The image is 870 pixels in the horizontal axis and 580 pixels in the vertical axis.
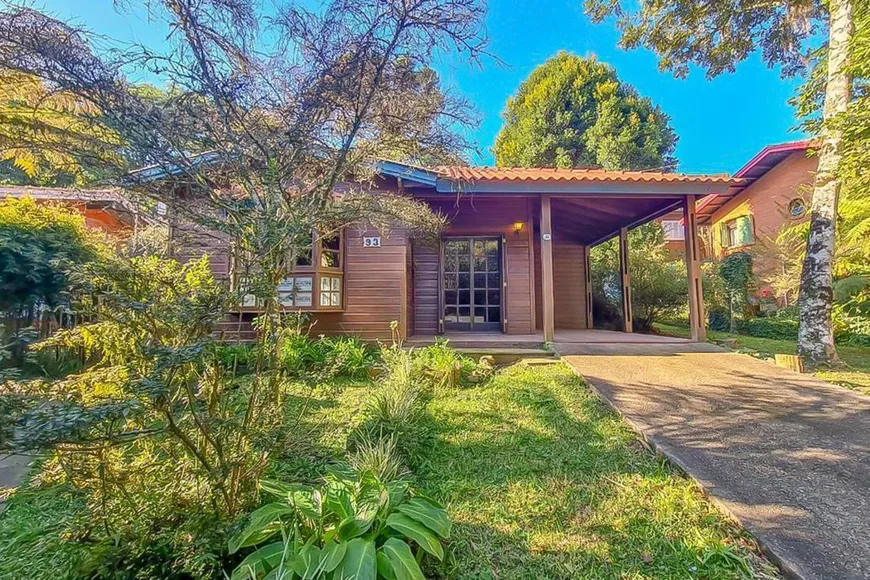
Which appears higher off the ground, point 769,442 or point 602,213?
point 602,213

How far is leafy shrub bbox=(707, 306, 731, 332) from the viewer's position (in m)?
11.8

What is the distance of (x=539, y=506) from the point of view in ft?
7.71

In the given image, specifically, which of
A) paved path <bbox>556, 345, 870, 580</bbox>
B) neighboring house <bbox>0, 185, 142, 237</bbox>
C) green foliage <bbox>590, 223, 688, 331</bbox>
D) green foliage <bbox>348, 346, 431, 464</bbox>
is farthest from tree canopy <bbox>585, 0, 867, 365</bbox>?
neighboring house <bbox>0, 185, 142, 237</bbox>

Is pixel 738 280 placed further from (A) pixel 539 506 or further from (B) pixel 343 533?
(B) pixel 343 533

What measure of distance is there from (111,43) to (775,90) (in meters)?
15.4

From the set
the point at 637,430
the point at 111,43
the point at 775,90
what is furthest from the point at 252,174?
the point at 775,90

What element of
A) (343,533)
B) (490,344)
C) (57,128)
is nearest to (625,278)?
(490,344)

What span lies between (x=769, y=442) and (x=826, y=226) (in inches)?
179

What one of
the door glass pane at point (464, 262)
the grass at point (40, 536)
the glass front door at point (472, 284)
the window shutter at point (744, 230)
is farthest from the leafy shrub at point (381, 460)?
the window shutter at point (744, 230)

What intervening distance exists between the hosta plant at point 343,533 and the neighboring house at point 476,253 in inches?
157

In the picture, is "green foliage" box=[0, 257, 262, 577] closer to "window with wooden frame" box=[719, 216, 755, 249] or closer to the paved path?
the paved path

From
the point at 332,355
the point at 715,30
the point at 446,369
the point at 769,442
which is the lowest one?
the point at 769,442

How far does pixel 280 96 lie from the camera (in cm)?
269

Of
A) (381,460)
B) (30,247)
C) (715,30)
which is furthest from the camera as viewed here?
(715,30)
